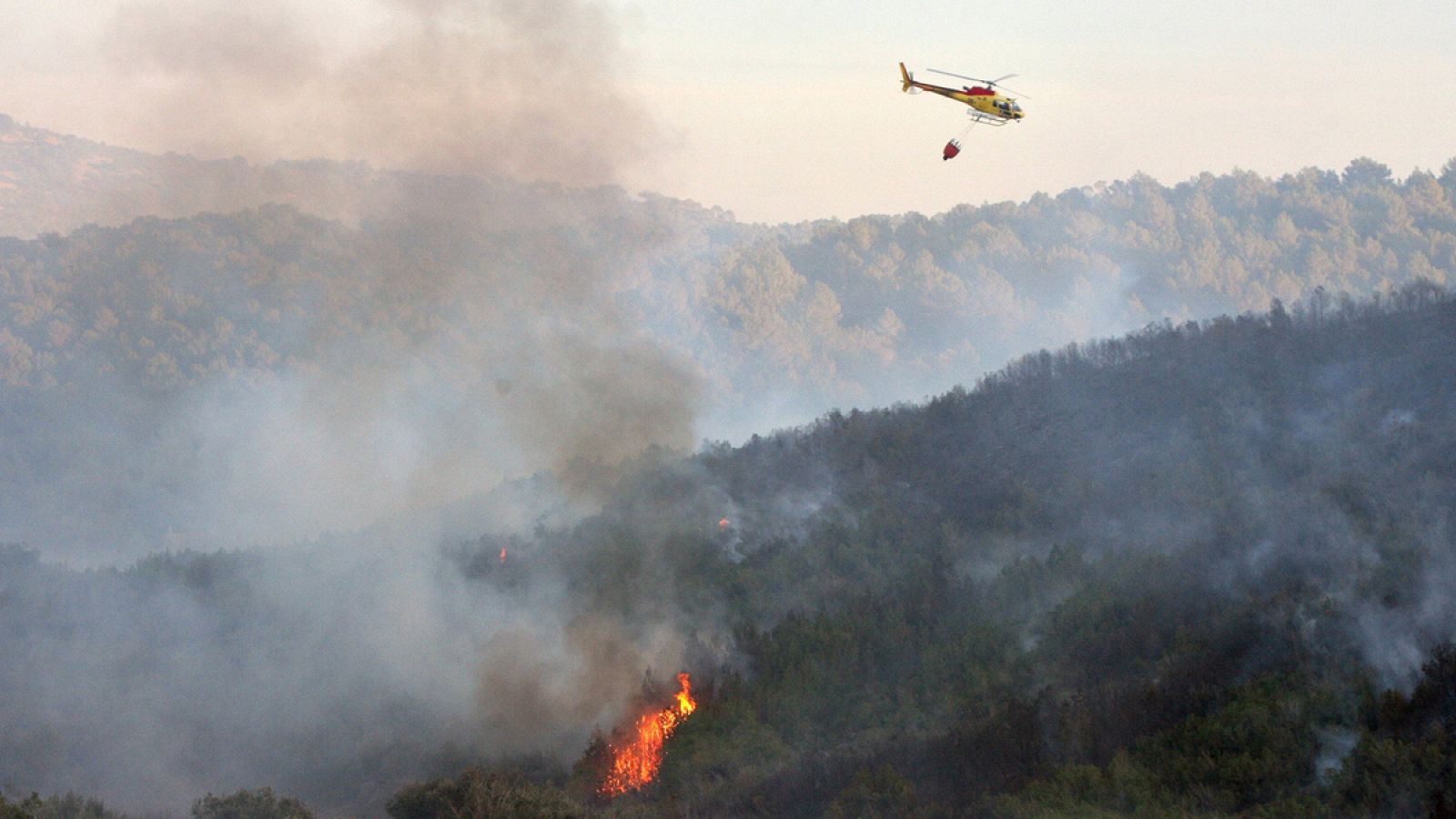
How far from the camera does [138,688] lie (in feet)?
187

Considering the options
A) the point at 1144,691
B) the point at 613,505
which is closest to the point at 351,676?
the point at 613,505

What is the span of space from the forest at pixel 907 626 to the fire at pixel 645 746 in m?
0.55

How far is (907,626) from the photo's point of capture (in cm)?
4881

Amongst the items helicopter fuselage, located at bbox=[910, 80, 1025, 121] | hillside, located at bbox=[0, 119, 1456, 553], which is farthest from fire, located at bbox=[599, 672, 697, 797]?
hillside, located at bbox=[0, 119, 1456, 553]

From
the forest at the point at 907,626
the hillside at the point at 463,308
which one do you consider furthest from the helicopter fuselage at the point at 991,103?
the hillside at the point at 463,308

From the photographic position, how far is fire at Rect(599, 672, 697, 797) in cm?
4478

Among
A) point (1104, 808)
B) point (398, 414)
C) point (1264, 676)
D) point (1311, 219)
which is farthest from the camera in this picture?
point (1311, 219)

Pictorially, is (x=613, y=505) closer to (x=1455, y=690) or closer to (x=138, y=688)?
(x=138, y=688)

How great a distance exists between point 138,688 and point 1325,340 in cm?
4411

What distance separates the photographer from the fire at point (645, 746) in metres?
44.8

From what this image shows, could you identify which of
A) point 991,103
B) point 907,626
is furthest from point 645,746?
point 991,103

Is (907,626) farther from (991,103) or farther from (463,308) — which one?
(463,308)

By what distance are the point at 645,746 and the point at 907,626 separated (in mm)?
8702

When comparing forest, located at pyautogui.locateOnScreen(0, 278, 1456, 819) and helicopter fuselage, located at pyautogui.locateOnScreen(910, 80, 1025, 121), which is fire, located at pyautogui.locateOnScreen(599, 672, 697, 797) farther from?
helicopter fuselage, located at pyautogui.locateOnScreen(910, 80, 1025, 121)
